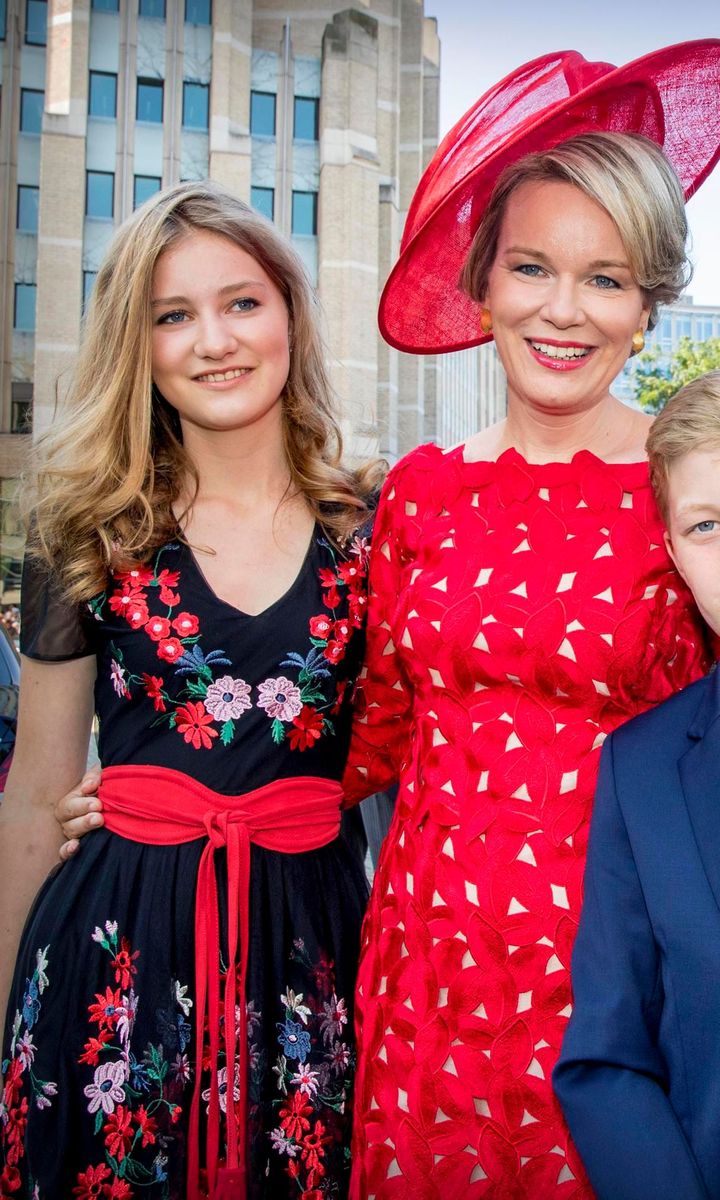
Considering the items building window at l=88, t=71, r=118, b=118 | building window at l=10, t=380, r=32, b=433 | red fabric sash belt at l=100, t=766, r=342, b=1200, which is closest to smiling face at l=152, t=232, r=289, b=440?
red fabric sash belt at l=100, t=766, r=342, b=1200

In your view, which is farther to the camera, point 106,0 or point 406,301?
point 106,0

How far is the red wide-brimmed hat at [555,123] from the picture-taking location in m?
1.87

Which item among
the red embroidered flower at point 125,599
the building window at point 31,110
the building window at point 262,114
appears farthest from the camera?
the building window at point 262,114

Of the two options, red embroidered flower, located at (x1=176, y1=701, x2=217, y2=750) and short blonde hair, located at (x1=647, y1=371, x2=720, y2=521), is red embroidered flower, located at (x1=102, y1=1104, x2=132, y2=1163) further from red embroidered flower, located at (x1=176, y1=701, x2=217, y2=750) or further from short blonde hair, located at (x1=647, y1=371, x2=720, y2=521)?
short blonde hair, located at (x1=647, y1=371, x2=720, y2=521)

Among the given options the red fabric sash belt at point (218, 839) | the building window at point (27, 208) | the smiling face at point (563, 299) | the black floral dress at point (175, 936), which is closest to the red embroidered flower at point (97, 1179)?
the black floral dress at point (175, 936)

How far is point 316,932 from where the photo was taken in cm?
190

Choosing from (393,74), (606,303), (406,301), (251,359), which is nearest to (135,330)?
(251,359)

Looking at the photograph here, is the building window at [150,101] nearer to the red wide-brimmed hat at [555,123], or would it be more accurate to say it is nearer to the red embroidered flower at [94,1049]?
the red wide-brimmed hat at [555,123]

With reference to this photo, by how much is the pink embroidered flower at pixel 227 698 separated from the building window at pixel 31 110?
2770 cm

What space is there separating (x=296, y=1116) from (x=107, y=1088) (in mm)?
307

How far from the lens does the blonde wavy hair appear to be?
2.04 m

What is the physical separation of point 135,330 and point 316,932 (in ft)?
3.64

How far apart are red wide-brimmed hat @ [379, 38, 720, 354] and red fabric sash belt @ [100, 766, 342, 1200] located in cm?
103

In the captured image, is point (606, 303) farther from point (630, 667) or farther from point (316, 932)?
point (316, 932)
